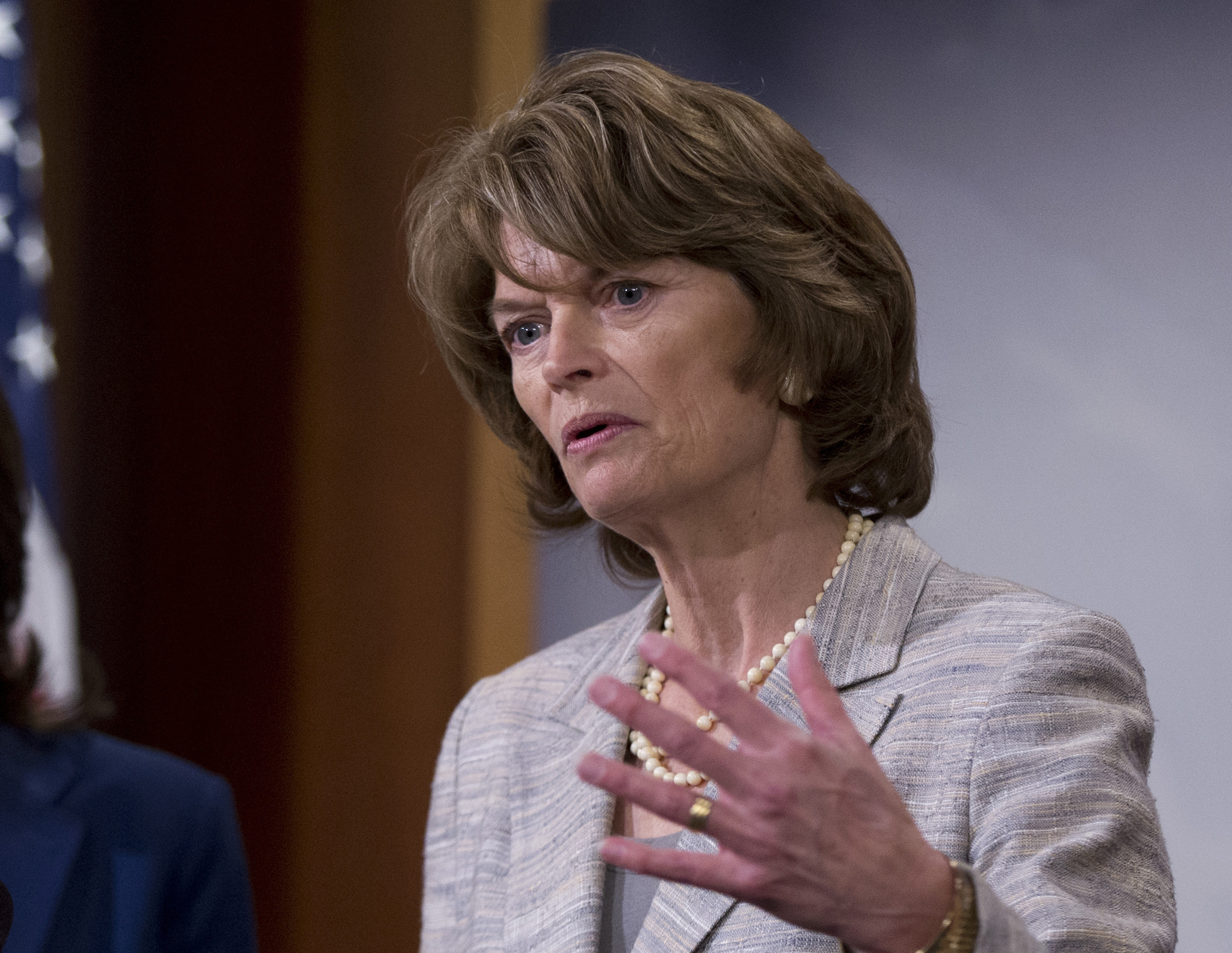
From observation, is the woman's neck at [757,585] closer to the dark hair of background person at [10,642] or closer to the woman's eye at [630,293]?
the woman's eye at [630,293]

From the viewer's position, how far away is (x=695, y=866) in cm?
97

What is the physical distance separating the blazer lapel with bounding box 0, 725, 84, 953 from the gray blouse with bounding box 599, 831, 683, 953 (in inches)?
30.7

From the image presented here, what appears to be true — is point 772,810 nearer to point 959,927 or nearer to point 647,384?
point 959,927

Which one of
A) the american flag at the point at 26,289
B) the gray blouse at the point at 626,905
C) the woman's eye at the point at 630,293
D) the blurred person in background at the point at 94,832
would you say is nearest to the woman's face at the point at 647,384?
the woman's eye at the point at 630,293

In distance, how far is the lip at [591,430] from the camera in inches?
59.8

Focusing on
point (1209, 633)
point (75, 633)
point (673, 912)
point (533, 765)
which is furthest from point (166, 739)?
point (1209, 633)

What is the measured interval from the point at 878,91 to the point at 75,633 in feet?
5.97

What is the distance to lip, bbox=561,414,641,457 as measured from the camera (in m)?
1.52

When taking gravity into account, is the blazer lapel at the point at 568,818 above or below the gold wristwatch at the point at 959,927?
below

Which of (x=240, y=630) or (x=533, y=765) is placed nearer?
(x=533, y=765)

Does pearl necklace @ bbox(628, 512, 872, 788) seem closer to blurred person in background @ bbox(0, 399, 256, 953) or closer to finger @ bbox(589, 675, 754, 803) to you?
finger @ bbox(589, 675, 754, 803)

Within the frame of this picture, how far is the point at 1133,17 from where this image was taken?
215 cm

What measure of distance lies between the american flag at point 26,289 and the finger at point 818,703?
7.56 ft

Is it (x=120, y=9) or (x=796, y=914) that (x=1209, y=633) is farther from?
(x=120, y=9)
